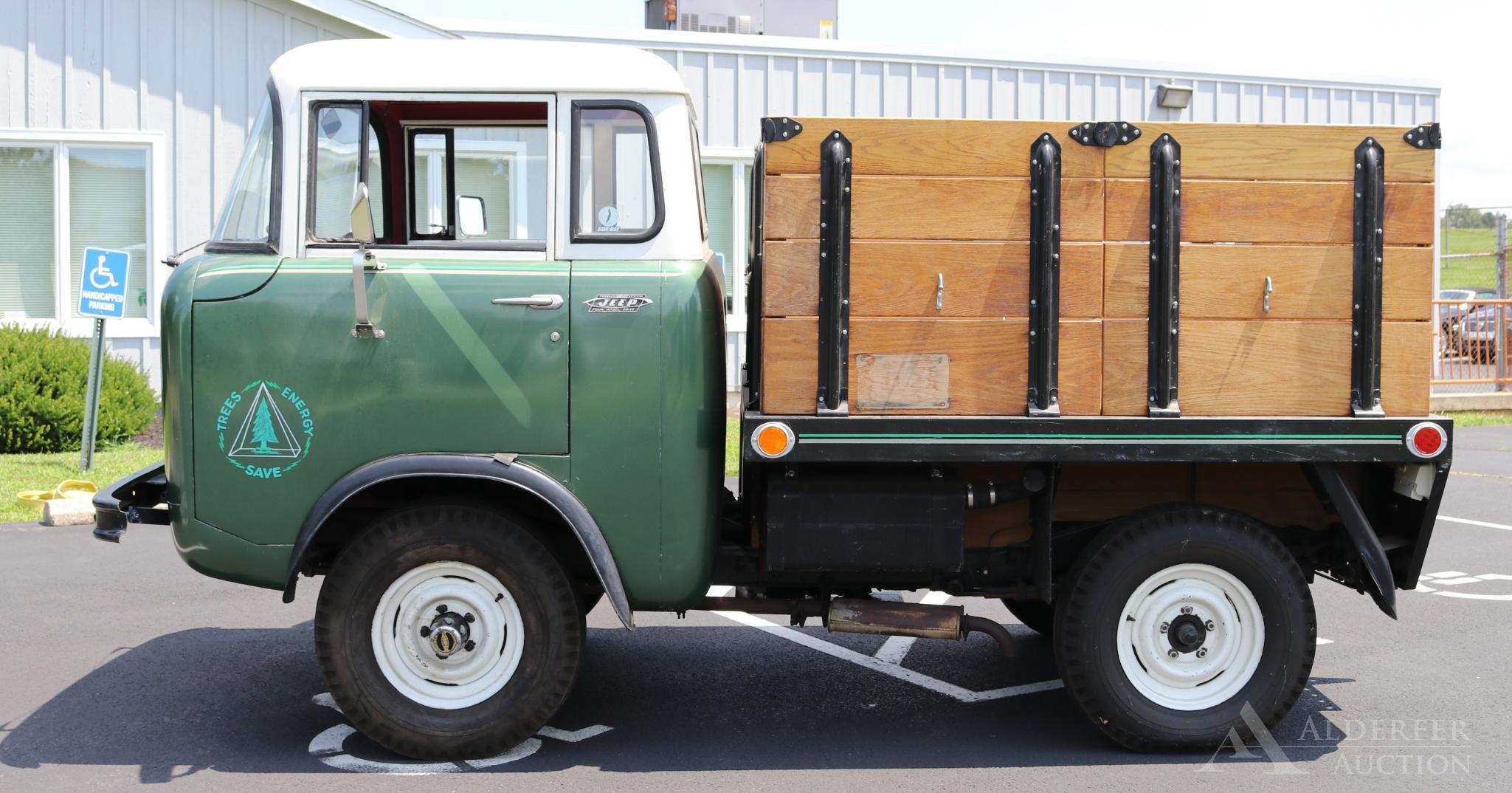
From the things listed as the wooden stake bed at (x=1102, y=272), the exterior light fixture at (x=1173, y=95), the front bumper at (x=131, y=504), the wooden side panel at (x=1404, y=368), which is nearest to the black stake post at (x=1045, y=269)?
the wooden stake bed at (x=1102, y=272)

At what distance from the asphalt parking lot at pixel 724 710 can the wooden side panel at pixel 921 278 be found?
1.64m

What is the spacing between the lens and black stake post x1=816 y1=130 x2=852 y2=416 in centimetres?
420

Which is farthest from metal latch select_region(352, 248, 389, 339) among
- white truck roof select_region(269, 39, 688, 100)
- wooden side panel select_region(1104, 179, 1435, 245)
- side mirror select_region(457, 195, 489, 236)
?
wooden side panel select_region(1104, 179, 1435, 245)

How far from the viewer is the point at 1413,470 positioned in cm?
446

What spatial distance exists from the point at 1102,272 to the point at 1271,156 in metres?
0.71

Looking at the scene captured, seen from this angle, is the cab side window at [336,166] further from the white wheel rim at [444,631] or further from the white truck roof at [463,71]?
the white wheel rim at [444,631]

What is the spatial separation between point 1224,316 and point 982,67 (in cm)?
1098

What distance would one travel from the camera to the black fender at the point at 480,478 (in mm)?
4211

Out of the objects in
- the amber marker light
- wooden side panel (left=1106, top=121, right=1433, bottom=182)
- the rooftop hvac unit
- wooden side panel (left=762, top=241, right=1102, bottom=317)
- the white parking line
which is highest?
the rooftop hvac unit

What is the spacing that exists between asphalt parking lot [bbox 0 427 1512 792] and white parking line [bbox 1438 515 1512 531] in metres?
2.45

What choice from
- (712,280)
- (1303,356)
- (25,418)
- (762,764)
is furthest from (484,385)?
(25,418)

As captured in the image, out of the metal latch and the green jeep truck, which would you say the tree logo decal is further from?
the metal latch

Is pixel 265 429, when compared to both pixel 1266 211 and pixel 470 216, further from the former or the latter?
pixel 1266 211

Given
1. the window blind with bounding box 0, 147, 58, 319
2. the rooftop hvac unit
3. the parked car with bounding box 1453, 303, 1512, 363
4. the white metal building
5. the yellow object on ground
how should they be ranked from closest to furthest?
the yellow object on ground → the white metal building → the window blind with bounding box 0, 147, 58, 319 → the rooftop hvac unit → the parked car with bounding box 1453, 303, 1512, 363
